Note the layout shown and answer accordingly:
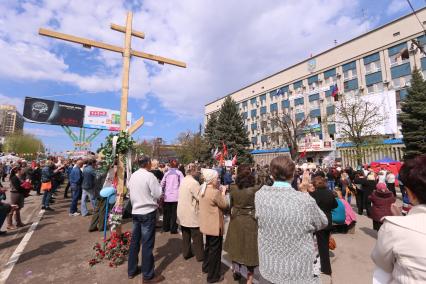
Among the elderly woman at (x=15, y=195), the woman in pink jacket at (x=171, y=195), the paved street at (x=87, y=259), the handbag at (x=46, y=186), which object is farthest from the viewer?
the handbag at (x=46, y=186)

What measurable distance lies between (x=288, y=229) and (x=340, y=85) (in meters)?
40.3

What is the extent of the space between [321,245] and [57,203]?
39.1ft

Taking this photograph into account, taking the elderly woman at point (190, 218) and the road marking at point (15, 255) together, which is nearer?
the road marking at point (15, 255)

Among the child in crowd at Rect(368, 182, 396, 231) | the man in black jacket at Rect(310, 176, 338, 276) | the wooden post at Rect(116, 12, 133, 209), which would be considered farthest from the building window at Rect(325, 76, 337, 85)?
the wooden post at Rect(116, 12, 133, 209)

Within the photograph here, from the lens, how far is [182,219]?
5.00 m

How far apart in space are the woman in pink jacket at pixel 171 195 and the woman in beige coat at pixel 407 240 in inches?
219

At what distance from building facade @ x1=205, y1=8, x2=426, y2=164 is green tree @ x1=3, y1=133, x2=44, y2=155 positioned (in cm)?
6036

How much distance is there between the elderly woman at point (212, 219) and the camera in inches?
164

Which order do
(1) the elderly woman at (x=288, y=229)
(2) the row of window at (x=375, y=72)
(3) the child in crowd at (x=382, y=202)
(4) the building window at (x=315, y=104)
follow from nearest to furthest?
(1) the elderly woman at (x=288, y=229) < (3) the child in crowd at (x=382, y=202) < (2) the row of window at (x=375, y=72) < (4) the building window at (x=315, y=104)

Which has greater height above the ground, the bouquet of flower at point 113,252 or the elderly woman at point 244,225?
the elderly woman at point 244,225

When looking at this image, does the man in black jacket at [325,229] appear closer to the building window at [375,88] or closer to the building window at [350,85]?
the building window at [375,88]

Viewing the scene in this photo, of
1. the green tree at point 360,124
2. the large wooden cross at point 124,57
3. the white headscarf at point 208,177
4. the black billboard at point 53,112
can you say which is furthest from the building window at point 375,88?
the black billboard at point 53,112

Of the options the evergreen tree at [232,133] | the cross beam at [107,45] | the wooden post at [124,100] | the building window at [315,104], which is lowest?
the wooden post at [124,100]

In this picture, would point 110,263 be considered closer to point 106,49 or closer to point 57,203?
point 106,49
